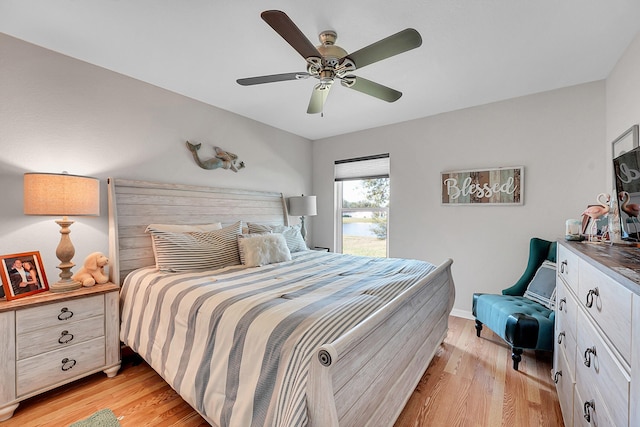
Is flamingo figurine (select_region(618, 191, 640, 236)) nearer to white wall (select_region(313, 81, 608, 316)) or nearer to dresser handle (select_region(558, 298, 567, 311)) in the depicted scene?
dresser handle (select_region(558, 298, 567, 311))

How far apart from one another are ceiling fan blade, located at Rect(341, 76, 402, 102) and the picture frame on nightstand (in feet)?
8.38

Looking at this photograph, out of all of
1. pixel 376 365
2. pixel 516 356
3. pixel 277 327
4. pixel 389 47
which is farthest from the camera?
pixel 516 356

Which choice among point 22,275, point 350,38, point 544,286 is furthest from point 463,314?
point 22,275

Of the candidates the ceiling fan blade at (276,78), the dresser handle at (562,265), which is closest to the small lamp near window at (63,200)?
the ceiling fan blade at (276,78)

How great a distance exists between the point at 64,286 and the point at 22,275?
245mm

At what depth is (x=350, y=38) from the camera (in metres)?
1.94

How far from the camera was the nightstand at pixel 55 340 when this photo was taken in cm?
165

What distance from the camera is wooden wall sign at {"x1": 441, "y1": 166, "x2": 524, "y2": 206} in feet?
9.61

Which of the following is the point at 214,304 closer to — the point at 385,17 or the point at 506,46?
the point at 385,17

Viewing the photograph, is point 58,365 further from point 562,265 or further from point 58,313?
point 562,265

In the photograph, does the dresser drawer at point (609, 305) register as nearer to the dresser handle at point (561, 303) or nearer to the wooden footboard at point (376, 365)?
the dresser handle at point (561, 303)

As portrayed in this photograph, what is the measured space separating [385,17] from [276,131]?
2.48 meters

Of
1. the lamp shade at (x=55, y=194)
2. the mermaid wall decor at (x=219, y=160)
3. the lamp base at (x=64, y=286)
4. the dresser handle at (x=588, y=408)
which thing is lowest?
the dresser handle at (x=588, y=408)

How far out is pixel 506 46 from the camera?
201 centimetres
